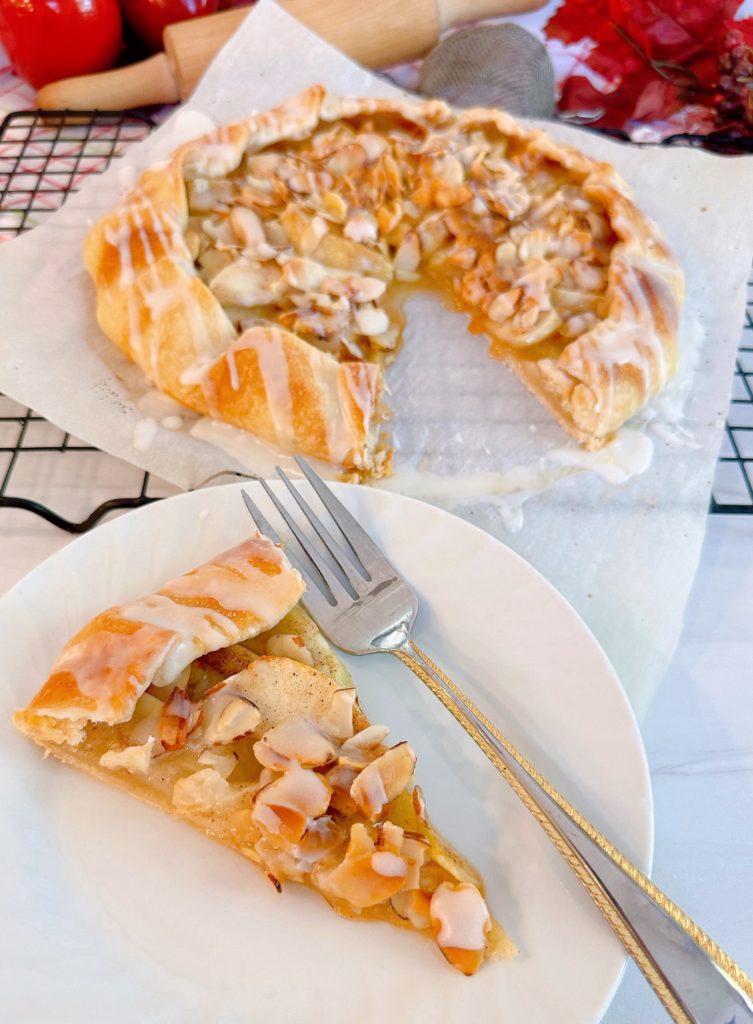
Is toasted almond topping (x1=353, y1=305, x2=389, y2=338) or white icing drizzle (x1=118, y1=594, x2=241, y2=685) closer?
white icing drizzle (x1=118, y1=594, x2=241, y2=685)

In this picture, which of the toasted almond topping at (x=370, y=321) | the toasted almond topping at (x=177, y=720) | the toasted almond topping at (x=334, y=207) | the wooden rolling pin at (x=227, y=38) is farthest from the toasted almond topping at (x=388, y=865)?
the wooden rolling pin at (x=227, y=38)

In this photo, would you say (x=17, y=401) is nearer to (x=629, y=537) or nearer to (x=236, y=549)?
(x=236, y=549)

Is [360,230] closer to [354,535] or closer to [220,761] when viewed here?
[354,535]

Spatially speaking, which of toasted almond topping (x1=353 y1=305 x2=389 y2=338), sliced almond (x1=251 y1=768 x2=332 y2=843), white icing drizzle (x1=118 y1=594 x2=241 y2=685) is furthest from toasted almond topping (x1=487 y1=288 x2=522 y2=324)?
sliced almond (x1=251 y1=768 x2=332 y2=843)

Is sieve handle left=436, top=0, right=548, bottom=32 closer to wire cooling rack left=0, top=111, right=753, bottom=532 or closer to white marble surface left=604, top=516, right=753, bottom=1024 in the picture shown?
wire cooling rack left=0, top=111, right=753, bottom=532

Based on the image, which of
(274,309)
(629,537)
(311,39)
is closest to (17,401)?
(274,309)

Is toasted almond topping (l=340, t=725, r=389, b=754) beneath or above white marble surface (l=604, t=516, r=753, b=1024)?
above
